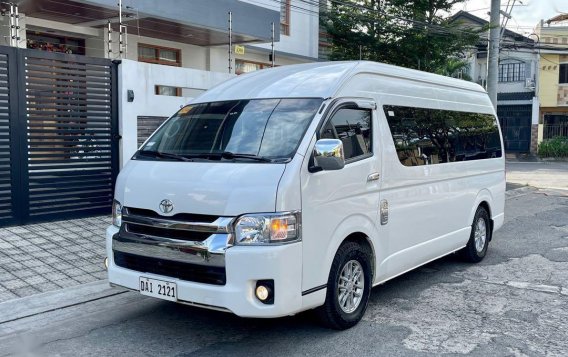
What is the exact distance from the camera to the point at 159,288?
4594 millimetres

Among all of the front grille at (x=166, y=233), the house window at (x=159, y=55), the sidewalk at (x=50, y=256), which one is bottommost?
the sidewalk at (x=50, y=256)

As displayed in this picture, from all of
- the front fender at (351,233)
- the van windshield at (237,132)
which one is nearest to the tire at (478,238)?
the front fender at (351,233)

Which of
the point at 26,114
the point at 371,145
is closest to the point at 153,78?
the point at 26,114

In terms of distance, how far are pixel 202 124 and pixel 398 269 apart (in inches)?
97.7

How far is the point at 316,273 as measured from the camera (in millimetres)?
4559

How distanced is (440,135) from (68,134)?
573cm

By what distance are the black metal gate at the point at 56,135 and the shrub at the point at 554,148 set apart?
2997 cm

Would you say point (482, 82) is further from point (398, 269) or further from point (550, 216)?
point (398, 269)

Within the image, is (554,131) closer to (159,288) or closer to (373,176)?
(373,176)

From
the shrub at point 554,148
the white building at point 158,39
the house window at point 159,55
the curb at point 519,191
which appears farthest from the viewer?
the shrub at point 554,148

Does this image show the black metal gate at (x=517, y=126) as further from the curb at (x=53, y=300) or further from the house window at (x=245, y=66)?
the curb at (x=53, y=300)

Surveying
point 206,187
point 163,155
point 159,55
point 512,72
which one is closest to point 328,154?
point 206,187

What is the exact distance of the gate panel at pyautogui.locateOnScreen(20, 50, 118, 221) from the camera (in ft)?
27.8

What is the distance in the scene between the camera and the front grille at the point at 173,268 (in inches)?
171
